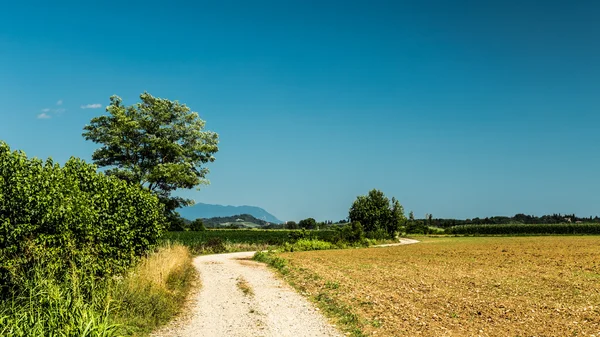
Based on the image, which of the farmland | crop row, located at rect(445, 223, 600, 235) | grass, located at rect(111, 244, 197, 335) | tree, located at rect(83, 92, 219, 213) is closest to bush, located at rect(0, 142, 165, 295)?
grass, located at rect(111, 244, 197, 335)

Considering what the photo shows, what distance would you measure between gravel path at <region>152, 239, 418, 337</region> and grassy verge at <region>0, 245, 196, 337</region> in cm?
69

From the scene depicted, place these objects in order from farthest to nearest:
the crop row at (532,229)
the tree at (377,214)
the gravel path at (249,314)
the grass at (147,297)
Answer: the crop row at (532,229)
the tree at (377,214)
the grass at (147,297)
the gravel path at (249,314)

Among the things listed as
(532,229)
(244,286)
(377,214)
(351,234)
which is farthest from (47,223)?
(532,229)

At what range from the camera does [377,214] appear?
7250cm

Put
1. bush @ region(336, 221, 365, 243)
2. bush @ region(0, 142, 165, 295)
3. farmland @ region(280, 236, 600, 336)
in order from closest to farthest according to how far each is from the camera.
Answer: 1. bush @ region(0, 142, 165, 295)
2. farmland @ region(280, 236, 600, 336)
3. bush @ region(336, 221, 365, 243)

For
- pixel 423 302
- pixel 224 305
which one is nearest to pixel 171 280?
pixel 224 305

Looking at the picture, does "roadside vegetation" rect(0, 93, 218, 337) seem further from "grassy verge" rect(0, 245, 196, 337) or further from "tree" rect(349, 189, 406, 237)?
"tree" rect(349, 189, 406, 237)

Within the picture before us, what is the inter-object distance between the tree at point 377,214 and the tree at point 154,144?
3283cm

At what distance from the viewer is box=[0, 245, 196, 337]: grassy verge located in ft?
28.5

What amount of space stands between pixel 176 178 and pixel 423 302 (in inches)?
1302

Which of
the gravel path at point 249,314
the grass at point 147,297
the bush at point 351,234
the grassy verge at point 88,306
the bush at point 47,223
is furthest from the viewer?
the bush at point 351,234

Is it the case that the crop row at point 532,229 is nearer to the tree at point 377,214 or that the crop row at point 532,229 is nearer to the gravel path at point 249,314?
the tree at point 377,214

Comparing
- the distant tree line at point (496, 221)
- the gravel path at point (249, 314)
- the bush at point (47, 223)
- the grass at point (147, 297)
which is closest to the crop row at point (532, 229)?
the distant tree line at point (496, 221)

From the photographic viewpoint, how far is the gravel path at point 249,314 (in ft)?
36.8
